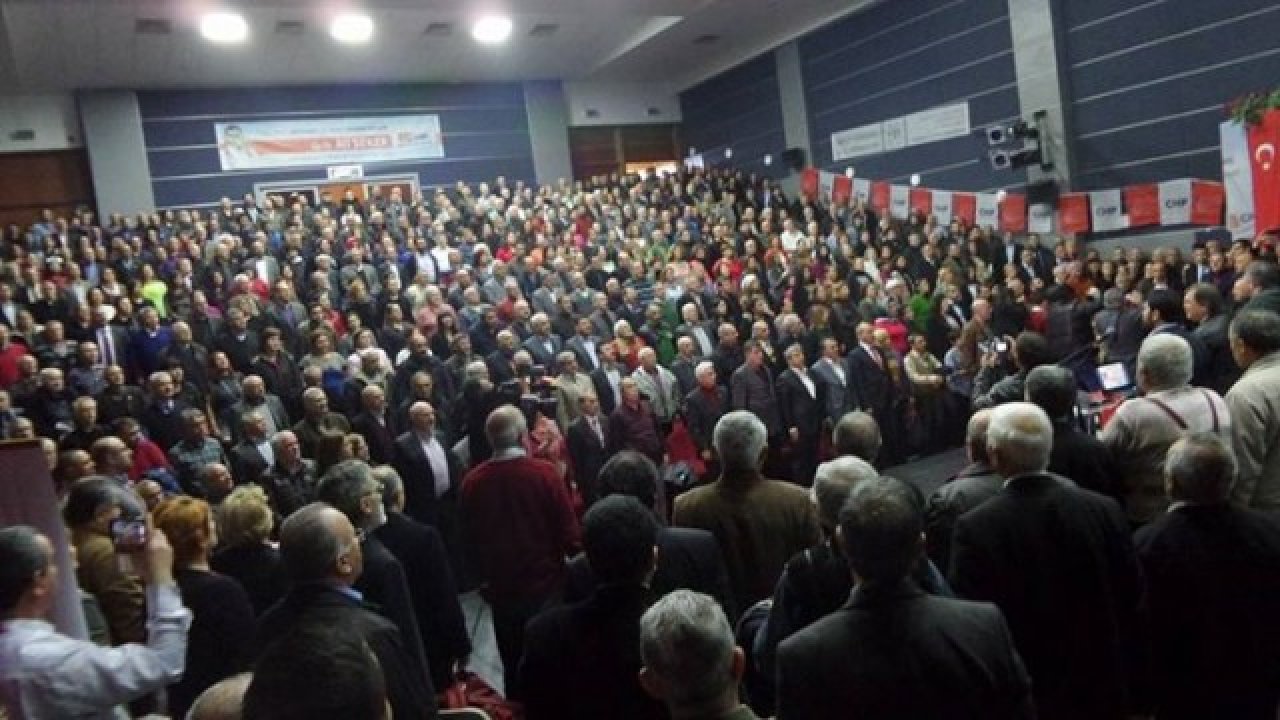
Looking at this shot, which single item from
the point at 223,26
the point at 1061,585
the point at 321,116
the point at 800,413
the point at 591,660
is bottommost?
the point at 800,413

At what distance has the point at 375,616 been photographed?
2359mm

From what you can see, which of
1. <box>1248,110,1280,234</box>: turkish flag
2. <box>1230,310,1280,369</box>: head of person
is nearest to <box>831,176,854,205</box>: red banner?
<box>1248,110,1280,234</box>: turkish flag

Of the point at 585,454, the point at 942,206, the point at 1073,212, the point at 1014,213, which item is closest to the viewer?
the point at 585,454

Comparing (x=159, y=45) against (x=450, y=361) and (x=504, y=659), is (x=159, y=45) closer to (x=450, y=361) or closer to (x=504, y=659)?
(x=450, y=361)

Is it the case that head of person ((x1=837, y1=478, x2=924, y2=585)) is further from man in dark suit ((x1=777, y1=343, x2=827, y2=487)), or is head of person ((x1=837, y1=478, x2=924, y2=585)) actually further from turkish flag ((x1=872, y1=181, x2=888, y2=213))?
turkish flag ((x1=872, y1=181, x2=888, y2=213))

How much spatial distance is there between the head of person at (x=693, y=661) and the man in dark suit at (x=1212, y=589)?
4.99 feet

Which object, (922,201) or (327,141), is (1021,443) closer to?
(922,201)

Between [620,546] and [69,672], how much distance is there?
127cm

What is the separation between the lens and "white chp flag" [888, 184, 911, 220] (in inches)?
571

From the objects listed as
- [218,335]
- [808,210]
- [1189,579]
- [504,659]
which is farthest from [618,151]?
[1189,579]

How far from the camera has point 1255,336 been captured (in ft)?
11.0

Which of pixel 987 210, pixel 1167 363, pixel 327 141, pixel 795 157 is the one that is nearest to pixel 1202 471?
pixel 1167 363

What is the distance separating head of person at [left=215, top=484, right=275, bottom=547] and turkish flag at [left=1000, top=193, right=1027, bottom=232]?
1168 centimetres

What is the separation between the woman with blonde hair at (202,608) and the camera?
2711 millimetres
